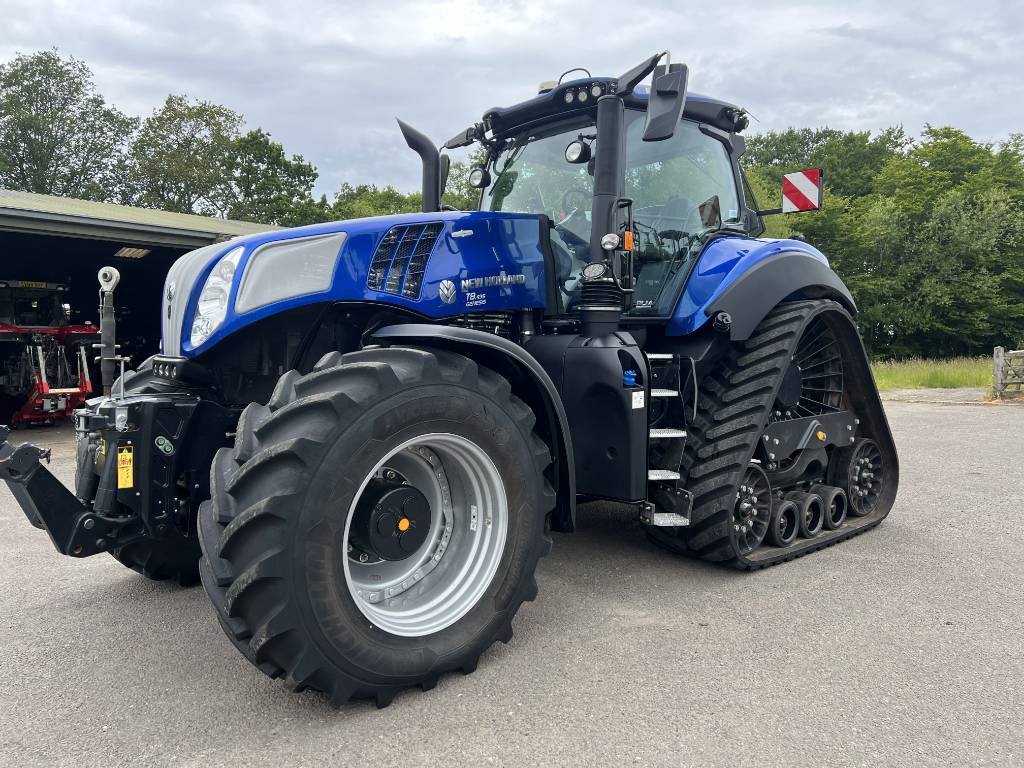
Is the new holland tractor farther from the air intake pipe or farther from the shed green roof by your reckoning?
the shed green roof

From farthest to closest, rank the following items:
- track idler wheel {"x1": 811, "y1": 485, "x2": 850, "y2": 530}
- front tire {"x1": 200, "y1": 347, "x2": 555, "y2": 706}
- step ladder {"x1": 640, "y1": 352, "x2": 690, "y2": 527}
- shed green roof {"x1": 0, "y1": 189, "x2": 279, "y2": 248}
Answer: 1. shed green roof {"x1": 0, "y1": 189, "x2": 279, "y2": 248}
2. track idler wheel {"x1": 811, "y1": 485, "x2": 850, "y2": 530}
3. step ladder {"x1": 640, "y1": 352, "x2": 690, "y2": 527}
4. front tire {"x1": 200, "y1": 347, "x2": 555, "y2": 706}

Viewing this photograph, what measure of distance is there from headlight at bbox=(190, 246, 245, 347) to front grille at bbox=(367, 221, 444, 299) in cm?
55

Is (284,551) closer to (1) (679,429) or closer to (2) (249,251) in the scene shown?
(2) (249,251)

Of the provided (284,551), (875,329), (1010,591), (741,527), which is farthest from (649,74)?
(875,329)

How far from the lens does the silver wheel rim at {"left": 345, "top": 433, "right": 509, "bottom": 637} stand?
278 cm

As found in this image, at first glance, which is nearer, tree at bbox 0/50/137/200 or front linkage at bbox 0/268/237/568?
front linkage at bbox 0/268/237/568

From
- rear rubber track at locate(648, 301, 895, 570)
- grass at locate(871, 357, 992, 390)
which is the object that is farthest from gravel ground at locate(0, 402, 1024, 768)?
grass at locate(871, 357, 992, 390)

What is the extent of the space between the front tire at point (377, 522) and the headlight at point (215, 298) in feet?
1.73

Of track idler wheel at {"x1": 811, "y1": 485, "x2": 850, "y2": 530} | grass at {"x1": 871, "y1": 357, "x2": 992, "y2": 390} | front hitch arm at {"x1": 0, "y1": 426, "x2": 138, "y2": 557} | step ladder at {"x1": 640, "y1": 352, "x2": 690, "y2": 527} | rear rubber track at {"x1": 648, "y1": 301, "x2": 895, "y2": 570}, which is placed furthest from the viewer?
grass at {"x1": 871, "y1": 357, "x2": 992, "y2": 390}

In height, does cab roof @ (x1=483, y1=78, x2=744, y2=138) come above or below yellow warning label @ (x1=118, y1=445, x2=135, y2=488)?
above

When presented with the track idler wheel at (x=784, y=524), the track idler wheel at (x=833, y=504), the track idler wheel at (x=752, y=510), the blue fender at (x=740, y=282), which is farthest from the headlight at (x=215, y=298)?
the track idler wheel at (x=833, y=504)

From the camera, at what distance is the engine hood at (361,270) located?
2.93 meters

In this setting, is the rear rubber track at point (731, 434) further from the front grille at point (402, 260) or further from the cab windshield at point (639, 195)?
the front grille at point (402, 260)

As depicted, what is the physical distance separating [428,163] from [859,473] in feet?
11.5
